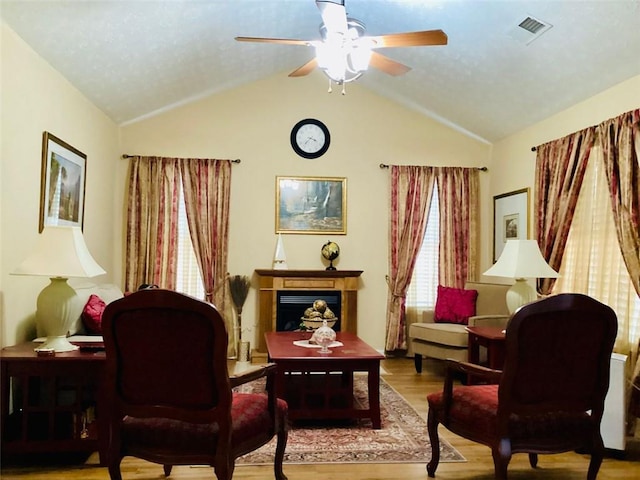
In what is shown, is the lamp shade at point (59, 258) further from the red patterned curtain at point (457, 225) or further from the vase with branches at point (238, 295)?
the red patterned curtain at point (457, 225)

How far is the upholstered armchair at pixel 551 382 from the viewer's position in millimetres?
2271

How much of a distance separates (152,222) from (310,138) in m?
2.12

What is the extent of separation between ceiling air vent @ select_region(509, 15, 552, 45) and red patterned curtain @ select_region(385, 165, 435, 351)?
241cm

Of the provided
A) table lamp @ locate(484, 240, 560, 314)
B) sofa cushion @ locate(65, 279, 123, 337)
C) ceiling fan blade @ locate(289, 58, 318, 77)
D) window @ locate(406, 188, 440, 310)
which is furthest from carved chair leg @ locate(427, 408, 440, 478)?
window @ locate(406, 188, 440, 310)

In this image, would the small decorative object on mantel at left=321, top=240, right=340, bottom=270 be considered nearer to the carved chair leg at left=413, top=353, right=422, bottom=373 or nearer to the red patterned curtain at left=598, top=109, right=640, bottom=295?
the carved chair leg at left=413, top=353, right=422, bottom=373

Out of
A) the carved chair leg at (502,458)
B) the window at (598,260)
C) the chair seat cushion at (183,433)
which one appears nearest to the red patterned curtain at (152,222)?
the chair seat cushion at (183,433)

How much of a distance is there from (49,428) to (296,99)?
180 inches

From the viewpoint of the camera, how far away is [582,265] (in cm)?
455

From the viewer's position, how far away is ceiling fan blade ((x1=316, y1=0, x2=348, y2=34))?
2.94 m

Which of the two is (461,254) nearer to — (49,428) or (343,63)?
(343,63)

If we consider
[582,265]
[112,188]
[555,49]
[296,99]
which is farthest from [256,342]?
[555,49]

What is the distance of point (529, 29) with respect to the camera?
3963 millimetres

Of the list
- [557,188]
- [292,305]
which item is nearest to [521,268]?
[557,188]

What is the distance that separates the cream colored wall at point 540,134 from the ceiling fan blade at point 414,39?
6.16 feet
